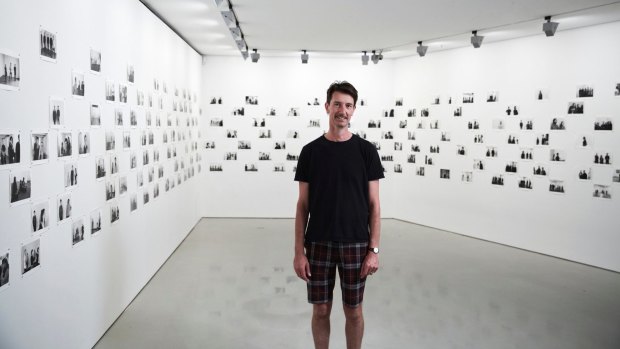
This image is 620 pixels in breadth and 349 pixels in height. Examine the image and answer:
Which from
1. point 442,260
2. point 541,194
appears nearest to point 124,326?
point 442,260

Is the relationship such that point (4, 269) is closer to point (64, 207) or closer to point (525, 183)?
point (64, 207)

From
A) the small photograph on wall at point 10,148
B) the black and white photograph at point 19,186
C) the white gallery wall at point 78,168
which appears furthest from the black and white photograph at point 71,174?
the small photograph on wall at point 10,148

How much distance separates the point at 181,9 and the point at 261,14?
113 cm

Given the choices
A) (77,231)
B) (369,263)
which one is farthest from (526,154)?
(77,231)

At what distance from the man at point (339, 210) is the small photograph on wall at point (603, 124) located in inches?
234

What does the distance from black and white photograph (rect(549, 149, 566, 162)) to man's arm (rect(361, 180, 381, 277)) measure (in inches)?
245

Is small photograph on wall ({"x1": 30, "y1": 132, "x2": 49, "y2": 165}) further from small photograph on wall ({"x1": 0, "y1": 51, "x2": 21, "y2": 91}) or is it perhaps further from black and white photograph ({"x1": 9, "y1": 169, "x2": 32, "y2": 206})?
small photograph on wall ({"x1": 0, "y1": 51, "x2": 21, "y2": 91})

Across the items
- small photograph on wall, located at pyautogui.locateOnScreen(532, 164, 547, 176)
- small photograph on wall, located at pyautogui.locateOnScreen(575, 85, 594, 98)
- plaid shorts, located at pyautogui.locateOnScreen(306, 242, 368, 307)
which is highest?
small photograph on wall, located at pyautogui.locateOnScreen(575, 85, 594, 98)

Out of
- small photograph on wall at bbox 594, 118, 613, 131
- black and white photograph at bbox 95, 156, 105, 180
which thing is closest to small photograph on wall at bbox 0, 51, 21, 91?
black and white photograph at bbox 95, 156, 105, 180

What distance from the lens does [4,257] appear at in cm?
303

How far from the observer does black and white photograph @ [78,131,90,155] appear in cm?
431

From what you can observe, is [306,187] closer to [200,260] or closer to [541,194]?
[200,260]

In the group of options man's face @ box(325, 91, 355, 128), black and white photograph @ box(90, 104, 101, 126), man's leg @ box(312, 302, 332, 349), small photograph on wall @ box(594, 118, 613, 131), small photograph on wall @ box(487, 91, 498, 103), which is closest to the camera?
man's face @ box(325, 91, 355, 128)

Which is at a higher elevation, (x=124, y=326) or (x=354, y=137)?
(x=354, y=137)
